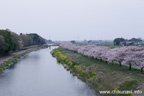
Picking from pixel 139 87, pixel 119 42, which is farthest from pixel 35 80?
pixel 119 42

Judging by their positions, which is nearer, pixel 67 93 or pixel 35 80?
pixel 67 93

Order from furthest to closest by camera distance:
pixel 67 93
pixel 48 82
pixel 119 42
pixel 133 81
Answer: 1. pixel 119 42
2. pixel 48 82
3. pixel 67 93
4. pixel 133 81

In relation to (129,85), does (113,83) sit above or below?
below

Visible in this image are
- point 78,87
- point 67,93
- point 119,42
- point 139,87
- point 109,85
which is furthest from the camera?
point 119,42

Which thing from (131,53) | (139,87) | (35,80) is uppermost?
(131,53)

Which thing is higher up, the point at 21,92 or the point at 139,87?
the point at 139,87

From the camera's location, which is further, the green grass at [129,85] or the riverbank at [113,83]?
the green grass at [129,85]

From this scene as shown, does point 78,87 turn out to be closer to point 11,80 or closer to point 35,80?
point 35,80

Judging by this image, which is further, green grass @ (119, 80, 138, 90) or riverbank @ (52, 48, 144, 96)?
green grass @ (119, 80, 138, 90)

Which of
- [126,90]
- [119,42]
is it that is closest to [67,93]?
[126,90]

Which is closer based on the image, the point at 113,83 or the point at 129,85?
the point at 129,85
